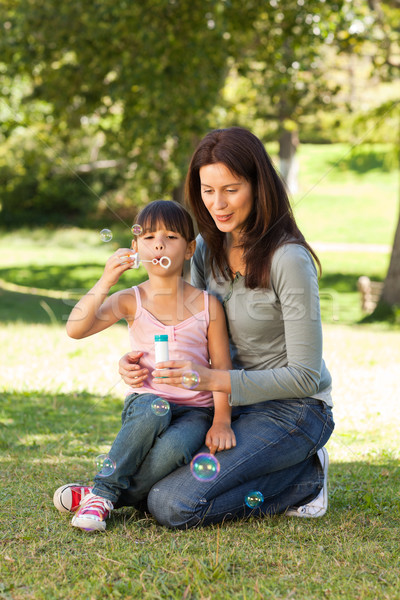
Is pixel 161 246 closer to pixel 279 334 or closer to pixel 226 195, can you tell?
pixel 226 195

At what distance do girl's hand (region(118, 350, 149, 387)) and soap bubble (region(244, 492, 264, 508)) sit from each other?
1.86 feet

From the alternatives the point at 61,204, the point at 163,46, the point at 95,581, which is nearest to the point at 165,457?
the point at 95,581

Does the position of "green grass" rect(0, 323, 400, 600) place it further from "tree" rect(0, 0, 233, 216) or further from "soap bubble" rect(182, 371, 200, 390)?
"tree" rect(0, 0, 233, 216)

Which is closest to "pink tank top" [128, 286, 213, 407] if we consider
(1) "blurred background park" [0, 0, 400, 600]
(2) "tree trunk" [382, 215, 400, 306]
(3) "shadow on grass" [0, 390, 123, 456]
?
(1) "blurred background park" [0, 0, 400, 600]

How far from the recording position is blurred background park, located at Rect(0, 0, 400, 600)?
2.21 metres

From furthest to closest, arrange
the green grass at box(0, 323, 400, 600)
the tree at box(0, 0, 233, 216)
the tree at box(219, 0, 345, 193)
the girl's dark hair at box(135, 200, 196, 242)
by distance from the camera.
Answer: the tree at box(0, 0, 233, 216)
the tree at box(219, 0, 345, 193)
the girl's dark hair at box(135, 200, 196, 242)
the green grass at box(0, 323, 400, 600)

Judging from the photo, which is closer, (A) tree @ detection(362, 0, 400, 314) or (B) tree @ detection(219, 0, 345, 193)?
(B) tree @ detection(219, 0, 345, 193)

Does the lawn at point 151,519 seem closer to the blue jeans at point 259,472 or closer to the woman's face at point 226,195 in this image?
the blue jeans at point 259,472

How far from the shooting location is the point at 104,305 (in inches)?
110

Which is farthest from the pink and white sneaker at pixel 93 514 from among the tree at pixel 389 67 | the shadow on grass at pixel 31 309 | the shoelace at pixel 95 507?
the tree at pixel 389 67

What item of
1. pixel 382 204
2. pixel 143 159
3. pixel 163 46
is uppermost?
pixel 163 46

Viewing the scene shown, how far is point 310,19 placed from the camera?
9055 millimetres

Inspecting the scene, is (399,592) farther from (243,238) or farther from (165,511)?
(243,238)

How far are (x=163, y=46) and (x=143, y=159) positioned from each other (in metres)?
2.05
